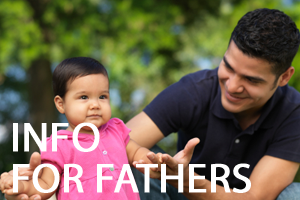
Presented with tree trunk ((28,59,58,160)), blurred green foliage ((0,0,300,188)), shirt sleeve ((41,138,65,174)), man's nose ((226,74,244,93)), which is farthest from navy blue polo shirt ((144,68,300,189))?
tree trunk ((28,59,58,160))

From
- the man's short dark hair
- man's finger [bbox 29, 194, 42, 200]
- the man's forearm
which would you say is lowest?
the man's forearm

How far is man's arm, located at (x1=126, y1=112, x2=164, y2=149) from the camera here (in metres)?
2.19

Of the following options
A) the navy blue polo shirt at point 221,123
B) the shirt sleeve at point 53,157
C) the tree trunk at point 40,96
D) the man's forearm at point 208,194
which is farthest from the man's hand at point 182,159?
the tree trunk at point 40,96

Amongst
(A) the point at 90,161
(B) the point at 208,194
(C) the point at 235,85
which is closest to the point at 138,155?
(A) the point at 90,161

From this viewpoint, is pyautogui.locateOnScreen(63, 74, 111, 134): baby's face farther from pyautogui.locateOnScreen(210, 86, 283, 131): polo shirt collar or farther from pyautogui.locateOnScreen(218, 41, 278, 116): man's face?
pyautogui.locateOnScreen(210, 86, 283, 131): polo shirt collar

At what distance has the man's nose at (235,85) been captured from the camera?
205 centimetres

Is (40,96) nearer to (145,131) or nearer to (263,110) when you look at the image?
(145,131)

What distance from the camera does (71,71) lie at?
1598mm

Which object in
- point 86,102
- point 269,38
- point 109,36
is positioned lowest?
point 86,102

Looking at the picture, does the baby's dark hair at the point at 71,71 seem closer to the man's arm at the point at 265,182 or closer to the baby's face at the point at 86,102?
the baby's face at the point at 86,102

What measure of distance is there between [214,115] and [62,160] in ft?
3.81

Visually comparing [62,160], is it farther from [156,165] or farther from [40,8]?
[40,8]

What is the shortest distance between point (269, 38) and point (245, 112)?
22.9 inches

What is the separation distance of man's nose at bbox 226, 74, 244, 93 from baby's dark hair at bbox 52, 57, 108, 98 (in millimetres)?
810
